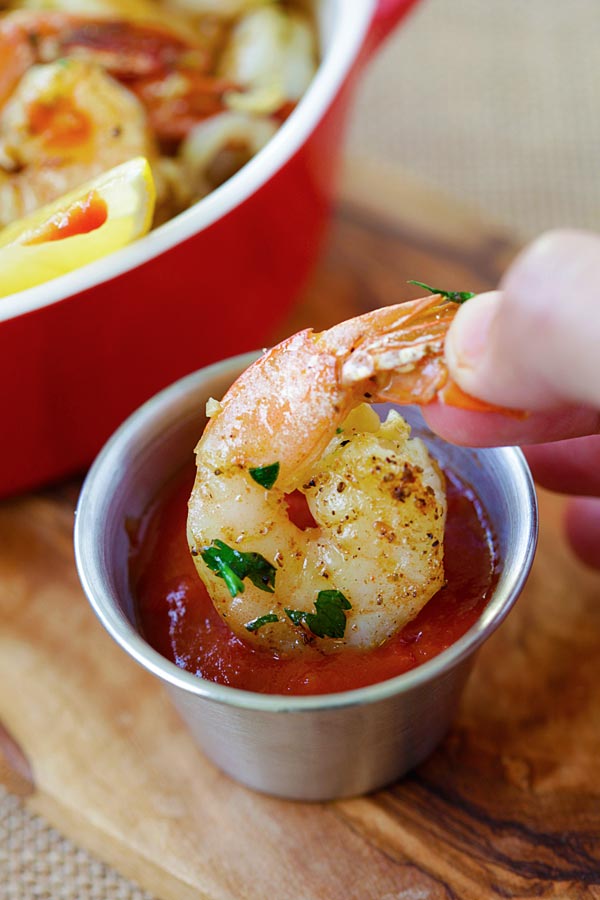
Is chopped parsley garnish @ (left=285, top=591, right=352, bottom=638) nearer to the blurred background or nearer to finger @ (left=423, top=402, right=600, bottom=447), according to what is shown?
finger @ (left=423, top=402, right=600, bottom=447)

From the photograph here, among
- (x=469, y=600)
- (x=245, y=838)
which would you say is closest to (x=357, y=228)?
(x=469, y=600)

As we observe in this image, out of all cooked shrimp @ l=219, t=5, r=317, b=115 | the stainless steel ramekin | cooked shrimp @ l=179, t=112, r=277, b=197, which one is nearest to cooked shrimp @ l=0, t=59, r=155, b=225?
cooked shrimp @ l=179, t=112, r=277, b=197

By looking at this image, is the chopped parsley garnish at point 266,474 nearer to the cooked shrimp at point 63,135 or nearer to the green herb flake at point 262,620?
the green herb flake at point 262,620

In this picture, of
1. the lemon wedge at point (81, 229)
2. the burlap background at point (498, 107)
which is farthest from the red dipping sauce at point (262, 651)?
the burlap background at point (498, 107)

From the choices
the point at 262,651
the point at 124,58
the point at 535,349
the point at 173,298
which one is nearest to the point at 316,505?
the point at 262,651

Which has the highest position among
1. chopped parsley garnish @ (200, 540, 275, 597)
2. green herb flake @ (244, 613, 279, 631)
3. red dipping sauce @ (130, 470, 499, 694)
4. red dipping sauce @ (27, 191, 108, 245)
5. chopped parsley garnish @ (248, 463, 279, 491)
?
red dipping sauce @ (27, 191, 108, 245)
